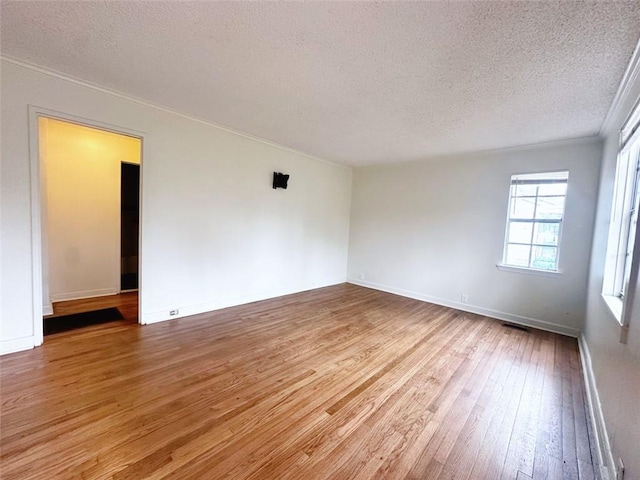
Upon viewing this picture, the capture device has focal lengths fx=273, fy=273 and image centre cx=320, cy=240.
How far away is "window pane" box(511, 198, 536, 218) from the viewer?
396 centimetres

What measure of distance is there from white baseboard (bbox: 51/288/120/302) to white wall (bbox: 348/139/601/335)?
4517 mm

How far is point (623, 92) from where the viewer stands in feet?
7.28

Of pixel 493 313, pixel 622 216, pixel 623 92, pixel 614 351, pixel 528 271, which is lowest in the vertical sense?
pixel 493 313

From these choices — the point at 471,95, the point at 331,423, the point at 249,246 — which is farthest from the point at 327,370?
the point at 471,95

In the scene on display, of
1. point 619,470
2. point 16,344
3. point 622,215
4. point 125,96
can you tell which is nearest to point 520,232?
point 622,215

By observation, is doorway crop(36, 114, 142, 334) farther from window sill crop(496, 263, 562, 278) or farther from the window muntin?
window sill crop(496, 263, 562, 278)

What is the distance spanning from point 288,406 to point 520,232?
402 cm

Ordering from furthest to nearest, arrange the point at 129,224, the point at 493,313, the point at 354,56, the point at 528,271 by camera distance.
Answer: the point at 129,224
the point at 493,313
the point at 528,271
the point at 354,56

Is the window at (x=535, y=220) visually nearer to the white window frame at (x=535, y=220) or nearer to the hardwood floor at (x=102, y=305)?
the white window frame at (x=535, y=220)

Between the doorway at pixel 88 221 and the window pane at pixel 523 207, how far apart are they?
539cm

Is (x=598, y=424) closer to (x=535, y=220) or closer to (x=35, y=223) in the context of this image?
(x=535, y=220)

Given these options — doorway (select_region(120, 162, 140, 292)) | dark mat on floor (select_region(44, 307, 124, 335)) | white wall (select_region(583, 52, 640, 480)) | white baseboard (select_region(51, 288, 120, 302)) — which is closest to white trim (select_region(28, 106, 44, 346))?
dark mat on floor (select_region(44, 307, 124, 335))

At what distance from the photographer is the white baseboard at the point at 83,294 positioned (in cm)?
407

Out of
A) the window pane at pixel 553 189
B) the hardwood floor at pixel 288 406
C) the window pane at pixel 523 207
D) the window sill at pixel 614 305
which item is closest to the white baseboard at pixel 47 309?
the hardwood floor at pixel 288 406
